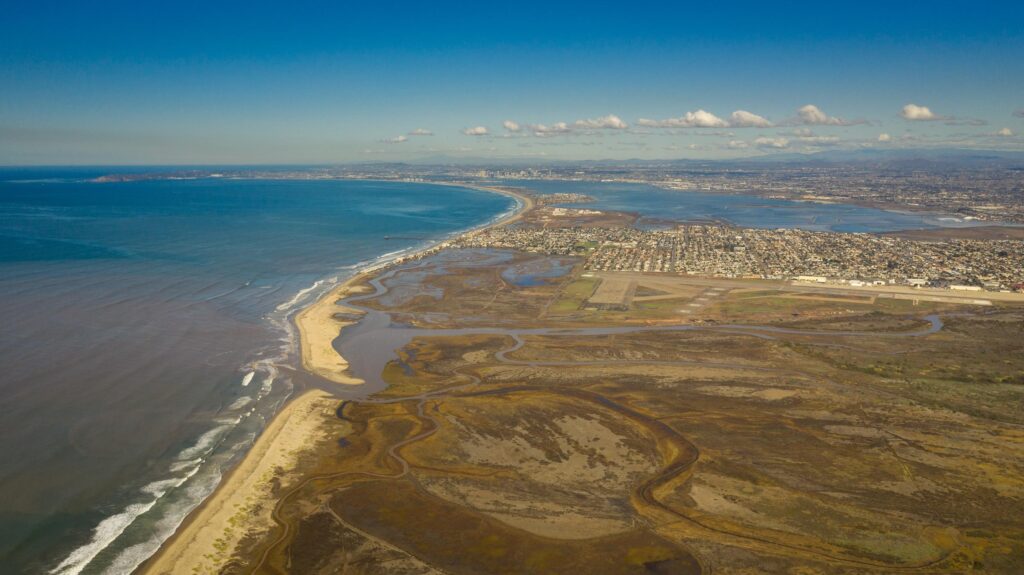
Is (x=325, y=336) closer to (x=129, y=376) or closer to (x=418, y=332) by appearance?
(x=418, y=332)

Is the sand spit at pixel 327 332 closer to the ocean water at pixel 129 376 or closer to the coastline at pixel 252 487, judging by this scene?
the coastline at pixel 252 487

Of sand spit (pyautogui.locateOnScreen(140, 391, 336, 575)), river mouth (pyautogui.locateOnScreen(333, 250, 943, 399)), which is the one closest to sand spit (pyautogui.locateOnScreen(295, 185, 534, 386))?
river mouth (pyautogui.locateOnScreen(333, 250, 943, 399))

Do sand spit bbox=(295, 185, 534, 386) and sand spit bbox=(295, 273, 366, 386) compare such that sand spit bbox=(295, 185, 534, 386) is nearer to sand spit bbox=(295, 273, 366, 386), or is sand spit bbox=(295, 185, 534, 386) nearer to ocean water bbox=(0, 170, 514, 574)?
sand spit bbox=(295, 273, 366, 386)

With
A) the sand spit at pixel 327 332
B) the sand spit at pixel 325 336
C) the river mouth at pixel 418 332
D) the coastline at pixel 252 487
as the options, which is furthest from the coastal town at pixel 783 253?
the coastline at pixel 252 487

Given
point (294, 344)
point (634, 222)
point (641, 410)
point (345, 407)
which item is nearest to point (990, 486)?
point (641, 410)

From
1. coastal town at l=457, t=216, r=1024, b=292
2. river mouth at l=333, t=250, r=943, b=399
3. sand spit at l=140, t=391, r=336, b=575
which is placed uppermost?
coastal town at l=457, t=216, r=1024, b=292

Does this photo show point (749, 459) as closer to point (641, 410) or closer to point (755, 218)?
point (641, 410)
